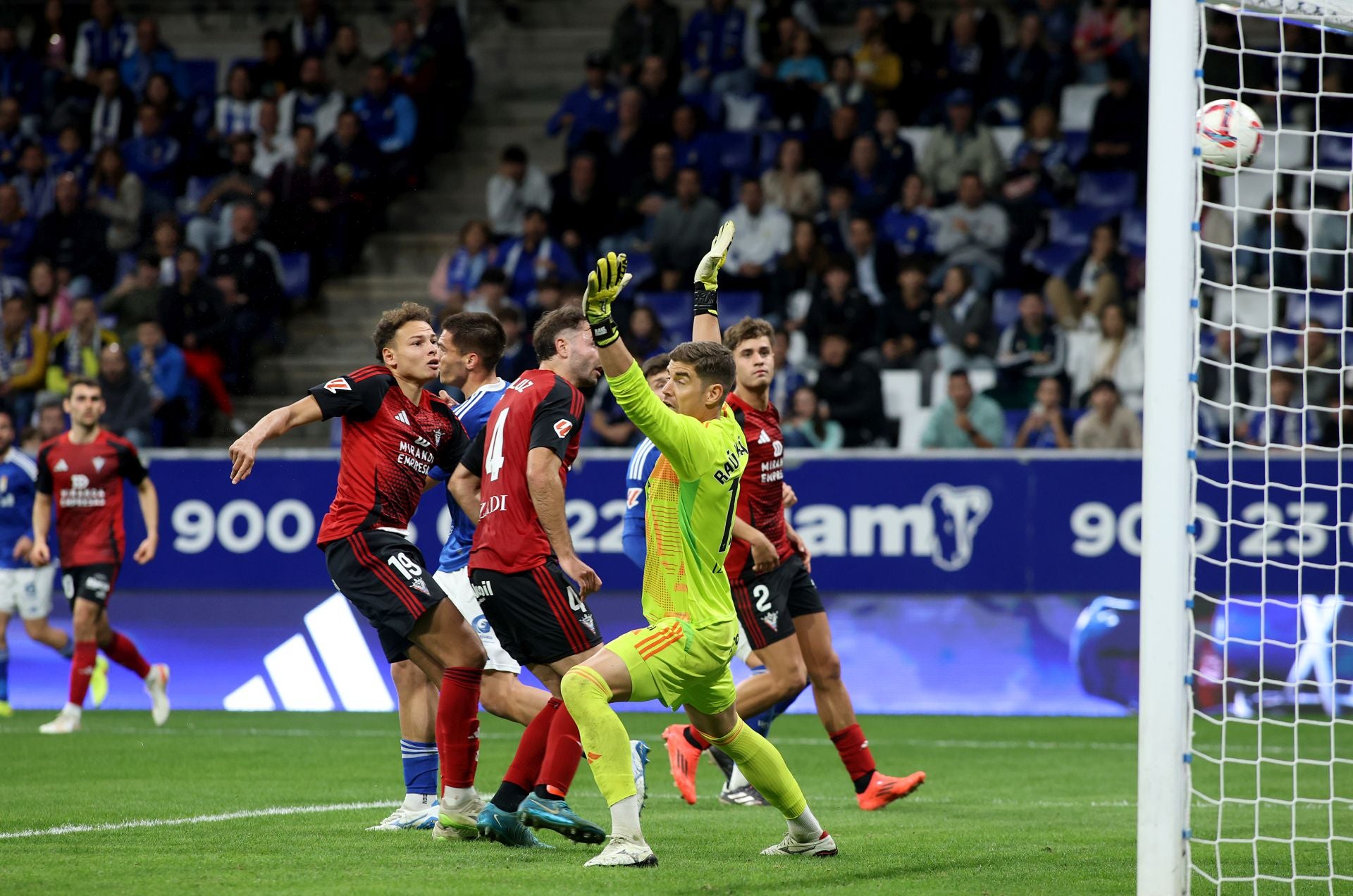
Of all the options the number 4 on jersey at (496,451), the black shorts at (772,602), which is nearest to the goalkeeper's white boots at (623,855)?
the number 4 on jersey at (496,451)

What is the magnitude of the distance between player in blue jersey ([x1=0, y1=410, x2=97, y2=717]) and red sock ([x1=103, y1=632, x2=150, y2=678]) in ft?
3.07

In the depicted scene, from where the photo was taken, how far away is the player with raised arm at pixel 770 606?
27.6ft

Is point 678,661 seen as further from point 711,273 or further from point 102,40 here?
point 102,40

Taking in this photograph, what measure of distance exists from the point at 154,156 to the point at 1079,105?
428 inches

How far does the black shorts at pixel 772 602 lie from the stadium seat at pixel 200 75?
14.3 m

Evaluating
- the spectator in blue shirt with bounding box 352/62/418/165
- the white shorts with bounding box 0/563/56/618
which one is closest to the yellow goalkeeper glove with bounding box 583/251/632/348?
the white shorts with bounding box 0/563/56/618

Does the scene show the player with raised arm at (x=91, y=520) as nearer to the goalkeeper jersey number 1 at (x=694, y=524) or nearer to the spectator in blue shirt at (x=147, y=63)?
the goalkeeper jersey number 1 at (x=694, y=524)

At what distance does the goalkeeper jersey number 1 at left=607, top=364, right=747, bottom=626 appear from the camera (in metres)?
6.07

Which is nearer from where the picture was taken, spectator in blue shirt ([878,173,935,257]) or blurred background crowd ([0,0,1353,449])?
blurred background crowd ([0,0,1353,449])

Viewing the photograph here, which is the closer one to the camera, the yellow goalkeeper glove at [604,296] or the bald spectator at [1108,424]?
the yellow goalkeeper glove at [604,296]

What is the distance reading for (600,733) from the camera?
5918 mm

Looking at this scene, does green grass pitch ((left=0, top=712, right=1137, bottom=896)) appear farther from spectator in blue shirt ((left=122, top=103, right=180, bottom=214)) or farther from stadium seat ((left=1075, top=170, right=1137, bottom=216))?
spectator in blue shirt ((left=122, top=103, right=180, bottom=214))

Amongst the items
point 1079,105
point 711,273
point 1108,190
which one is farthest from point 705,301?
point 1079,105

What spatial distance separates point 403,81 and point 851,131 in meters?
5.54
